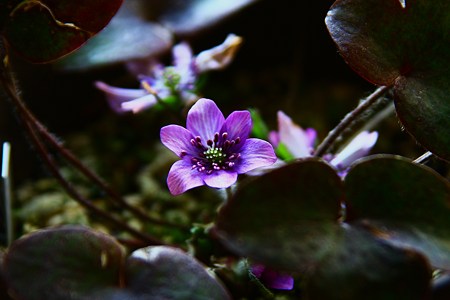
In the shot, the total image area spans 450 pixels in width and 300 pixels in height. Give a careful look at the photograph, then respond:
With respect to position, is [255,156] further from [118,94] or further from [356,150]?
[118,94]

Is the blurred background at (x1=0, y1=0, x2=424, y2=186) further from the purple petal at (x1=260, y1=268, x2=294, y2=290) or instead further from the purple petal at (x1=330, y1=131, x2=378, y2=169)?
the purple petal at (x1=260, y1=268, x2=294, y2=290)

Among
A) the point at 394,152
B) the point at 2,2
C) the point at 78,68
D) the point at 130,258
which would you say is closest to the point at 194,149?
the point at 130,258

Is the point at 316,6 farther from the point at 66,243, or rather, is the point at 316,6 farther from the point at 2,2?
the point at 66,243

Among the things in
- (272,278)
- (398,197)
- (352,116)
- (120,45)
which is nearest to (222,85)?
(120,45)

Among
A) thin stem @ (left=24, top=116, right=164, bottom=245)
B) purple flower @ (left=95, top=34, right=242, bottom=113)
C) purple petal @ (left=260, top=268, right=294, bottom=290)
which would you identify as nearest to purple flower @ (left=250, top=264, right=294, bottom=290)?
purple petal @ (left=260, top=268, right=294, bottom=290)

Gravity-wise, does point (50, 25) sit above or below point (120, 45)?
above

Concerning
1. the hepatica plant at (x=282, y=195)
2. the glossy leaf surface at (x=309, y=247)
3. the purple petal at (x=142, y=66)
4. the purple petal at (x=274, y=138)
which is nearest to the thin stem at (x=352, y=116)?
the hepatica plant at (x=282, y=195)
